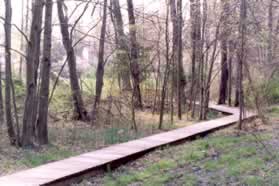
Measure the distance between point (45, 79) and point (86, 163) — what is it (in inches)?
81.6

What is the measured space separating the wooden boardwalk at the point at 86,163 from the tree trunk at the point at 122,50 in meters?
2.12

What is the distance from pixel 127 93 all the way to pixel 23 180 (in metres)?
5.70

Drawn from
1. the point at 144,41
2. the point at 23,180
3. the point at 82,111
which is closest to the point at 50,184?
the point at 23,180

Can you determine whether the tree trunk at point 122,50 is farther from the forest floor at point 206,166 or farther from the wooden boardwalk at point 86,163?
the forest floor at point 206,166

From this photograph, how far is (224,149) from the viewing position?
6.53m

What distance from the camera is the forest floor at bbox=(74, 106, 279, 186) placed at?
4707 millimetres

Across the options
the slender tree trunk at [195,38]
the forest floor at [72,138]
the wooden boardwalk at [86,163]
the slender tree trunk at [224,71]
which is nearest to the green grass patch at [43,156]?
the forest floor at [72,138]

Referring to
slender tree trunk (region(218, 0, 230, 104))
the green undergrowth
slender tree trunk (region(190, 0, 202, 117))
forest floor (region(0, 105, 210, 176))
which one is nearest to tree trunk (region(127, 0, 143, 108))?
forest floor (region(0, 105, 210, 176))

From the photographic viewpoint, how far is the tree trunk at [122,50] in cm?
842

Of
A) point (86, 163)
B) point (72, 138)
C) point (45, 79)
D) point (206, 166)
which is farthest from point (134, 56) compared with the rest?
point (86, 163)

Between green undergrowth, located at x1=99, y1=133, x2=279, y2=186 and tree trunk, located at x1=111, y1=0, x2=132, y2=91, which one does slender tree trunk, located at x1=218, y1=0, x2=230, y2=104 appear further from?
green undergrowth, located at x1=99, y1=133, x2=279, y2=186

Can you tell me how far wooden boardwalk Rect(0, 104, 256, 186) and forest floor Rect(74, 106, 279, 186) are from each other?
12 centimetres

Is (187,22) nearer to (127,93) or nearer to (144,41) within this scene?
(144,41)

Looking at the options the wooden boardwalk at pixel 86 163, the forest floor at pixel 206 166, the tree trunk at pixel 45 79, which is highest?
the tree trunk at pixel 45 79
